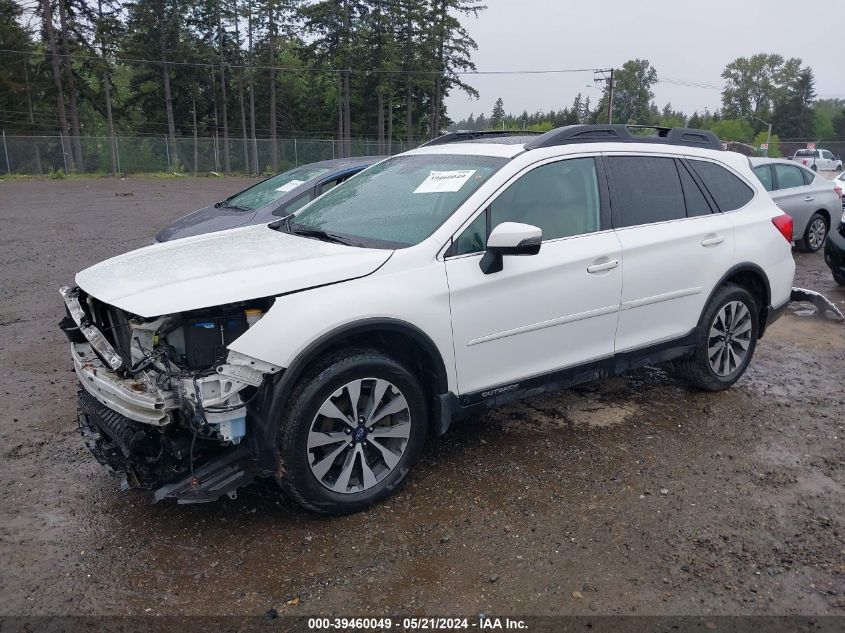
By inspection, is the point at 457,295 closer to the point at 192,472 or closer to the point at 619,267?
the point at 619,267

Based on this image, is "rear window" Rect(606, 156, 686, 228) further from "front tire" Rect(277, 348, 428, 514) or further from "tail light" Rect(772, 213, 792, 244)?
"front tire" Rect(277, 348, 428, 514)

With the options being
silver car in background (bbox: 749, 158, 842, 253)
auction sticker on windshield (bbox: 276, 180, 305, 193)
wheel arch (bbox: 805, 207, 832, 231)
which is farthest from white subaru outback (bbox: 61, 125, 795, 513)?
wheel arch (bbox: 805, 207, 832, 231)

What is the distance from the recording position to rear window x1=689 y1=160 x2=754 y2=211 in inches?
197

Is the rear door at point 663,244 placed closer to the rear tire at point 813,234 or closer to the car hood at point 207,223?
the car hood at point 207,223

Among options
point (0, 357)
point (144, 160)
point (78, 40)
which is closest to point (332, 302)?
point (0, 357)

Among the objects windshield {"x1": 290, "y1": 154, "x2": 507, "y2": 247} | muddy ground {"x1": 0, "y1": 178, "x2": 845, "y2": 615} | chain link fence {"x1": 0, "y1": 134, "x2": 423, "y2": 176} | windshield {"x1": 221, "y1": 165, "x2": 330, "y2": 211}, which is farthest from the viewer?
chain link fence {"x1": 0, "y1": 134, "x2": 423, "y2": 176}

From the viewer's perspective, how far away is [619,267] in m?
4.28

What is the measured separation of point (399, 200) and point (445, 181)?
31 centimetres

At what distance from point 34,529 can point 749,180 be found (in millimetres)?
5309

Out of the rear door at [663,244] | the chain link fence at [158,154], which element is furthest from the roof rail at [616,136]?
the chain link fence at [158,154]

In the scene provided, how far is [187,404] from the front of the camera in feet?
10.0

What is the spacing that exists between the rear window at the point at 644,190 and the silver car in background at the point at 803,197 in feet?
23.0

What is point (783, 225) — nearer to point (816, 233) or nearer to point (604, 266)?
point (604, 266)

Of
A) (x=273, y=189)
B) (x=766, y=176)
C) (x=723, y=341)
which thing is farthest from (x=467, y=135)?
(x=766, y=176)
